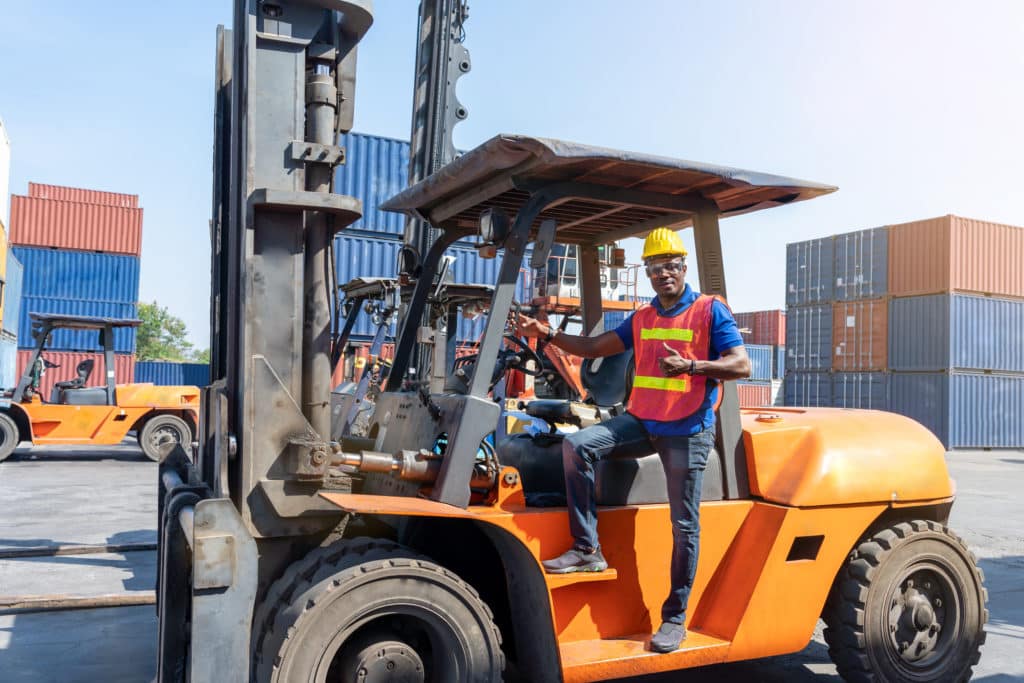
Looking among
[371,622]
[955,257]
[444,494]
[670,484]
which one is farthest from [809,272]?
[371,622]

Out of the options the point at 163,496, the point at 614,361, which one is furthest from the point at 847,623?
the point at 163,496

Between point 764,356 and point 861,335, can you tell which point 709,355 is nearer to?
point 861,335

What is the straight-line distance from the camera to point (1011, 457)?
2317 centimetres

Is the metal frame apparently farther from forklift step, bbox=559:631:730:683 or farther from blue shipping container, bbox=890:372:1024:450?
blue shipping container, bbox=890:372:1024:450

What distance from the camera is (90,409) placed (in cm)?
1516

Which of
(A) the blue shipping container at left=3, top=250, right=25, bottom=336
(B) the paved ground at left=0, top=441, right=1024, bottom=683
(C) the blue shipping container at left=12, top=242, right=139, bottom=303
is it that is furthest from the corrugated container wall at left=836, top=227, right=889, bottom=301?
(A) the blue shipping container at left=3, top=250, right=25, bottom=336

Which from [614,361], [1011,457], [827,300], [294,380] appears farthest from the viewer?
[827,300]

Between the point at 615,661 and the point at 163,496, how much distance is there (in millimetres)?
2615

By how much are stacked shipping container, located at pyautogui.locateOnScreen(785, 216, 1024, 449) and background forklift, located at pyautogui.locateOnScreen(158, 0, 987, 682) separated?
22938 mm

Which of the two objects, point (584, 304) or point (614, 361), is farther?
point (584, 304)

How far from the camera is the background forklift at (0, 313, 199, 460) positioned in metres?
14.8

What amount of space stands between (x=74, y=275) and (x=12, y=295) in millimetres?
4233

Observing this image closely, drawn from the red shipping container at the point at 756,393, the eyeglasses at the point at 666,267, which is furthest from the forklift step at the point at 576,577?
the red shipping container at the point at 756,393

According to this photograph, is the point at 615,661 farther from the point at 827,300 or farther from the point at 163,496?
the point at 827,300
